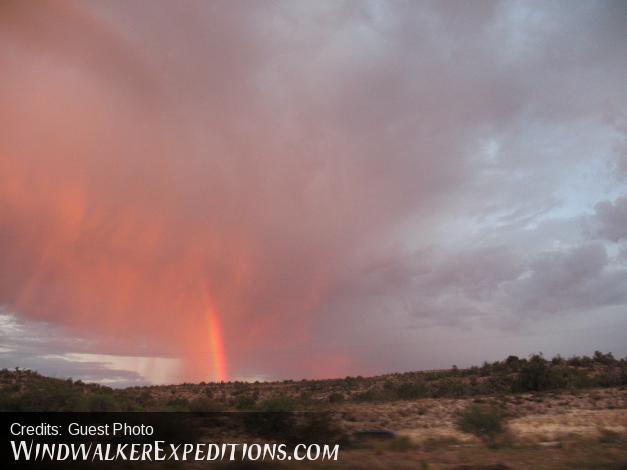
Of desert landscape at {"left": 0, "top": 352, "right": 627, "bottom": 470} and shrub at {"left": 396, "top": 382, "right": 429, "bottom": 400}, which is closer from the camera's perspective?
desert landscape at {"left": 0, "top": 352, "right": 627, "bottom": 470}

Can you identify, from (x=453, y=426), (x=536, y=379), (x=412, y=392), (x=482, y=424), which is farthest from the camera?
(x=536, y=379)

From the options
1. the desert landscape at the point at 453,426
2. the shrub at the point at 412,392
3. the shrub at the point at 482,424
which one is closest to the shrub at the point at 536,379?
the desert landscape at the point at 453,426

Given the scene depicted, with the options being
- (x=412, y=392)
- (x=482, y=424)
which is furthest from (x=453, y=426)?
(x=412, y=392)

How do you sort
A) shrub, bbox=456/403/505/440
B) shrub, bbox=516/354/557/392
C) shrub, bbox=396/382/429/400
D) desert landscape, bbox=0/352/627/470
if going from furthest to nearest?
shrub, bbox=516/354/557/392, shrub, bbox=396/382/429/400, shrub, bbox=456/403/505/440, desert landscape, bbox=0/352/627/470

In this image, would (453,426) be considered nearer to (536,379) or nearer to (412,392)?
(412,392)

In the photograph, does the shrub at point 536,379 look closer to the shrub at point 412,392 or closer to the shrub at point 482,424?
the shrub at point 412,392

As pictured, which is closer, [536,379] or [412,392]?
[412,392]

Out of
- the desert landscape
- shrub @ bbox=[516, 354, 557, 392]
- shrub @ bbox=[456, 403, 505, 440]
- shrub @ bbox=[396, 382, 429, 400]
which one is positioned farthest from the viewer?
shrub @ bbox=[516, 354, 557, 392]

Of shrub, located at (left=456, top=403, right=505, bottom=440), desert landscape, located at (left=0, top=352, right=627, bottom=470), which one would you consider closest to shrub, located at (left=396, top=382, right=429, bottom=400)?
desert landscape, located at (left=0, top=352, right=627, bottom=470)

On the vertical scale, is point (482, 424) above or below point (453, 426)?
above

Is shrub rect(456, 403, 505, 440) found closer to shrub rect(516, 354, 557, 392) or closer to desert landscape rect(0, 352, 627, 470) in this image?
desert landscape rect(0, 352, 627, 470)

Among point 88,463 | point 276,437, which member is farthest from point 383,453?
point 88,463

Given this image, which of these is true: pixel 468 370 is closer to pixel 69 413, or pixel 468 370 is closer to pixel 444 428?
pixel 444 428

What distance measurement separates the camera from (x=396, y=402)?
38500mm
